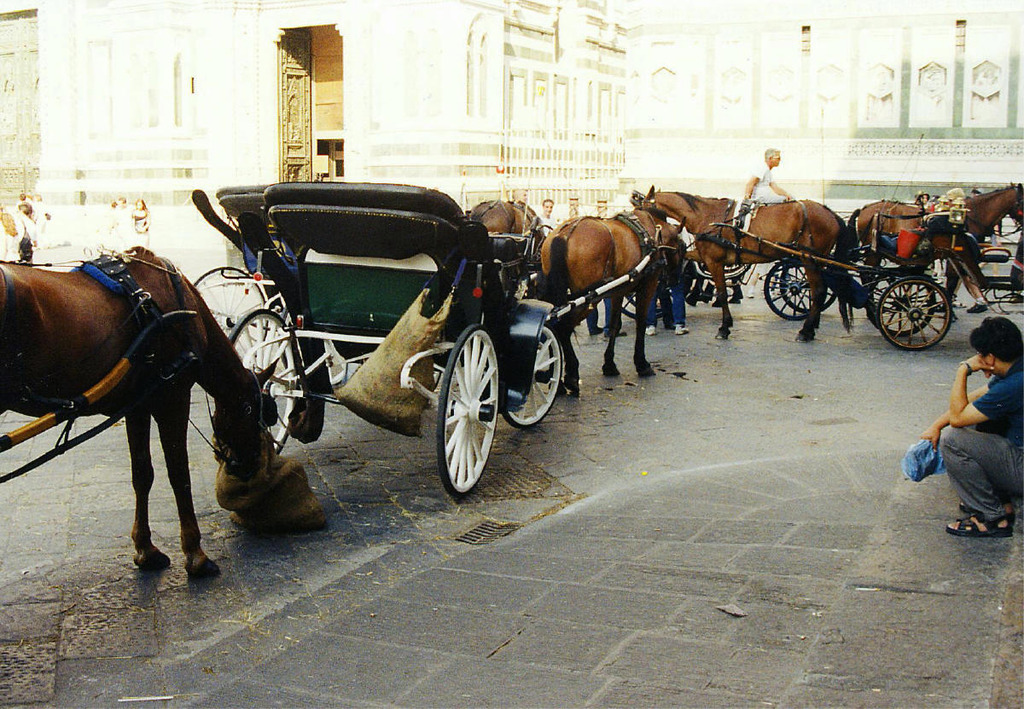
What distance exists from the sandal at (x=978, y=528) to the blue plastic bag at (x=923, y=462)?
10.1 inches

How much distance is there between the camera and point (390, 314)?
19.5 ft

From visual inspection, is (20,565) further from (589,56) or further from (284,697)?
(589,56)

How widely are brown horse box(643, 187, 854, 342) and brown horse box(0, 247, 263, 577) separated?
7.35 metres

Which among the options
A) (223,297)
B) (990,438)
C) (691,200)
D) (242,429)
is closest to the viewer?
(990,438)

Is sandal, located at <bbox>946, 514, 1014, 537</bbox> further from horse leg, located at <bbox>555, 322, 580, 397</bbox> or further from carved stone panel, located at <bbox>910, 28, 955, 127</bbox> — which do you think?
carved stone panel, located at <bbox>910, 28, 955, 127</bbox>

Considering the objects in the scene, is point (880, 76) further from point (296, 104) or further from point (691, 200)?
point (296, 104)

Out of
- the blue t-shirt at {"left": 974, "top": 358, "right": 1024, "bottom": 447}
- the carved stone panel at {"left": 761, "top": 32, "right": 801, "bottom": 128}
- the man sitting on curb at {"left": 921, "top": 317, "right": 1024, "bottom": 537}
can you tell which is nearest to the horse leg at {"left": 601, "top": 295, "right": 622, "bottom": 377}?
the man sitting on curb at {"left": 921, "top": 317, "right": 1024, "bottom": 537}

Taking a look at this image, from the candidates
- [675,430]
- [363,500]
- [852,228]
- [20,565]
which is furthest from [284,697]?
[852,228]

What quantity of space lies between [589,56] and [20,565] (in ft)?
68.7

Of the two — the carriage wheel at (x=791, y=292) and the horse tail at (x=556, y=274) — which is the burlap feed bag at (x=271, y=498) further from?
the carriage wheel at (x=791, y=292)

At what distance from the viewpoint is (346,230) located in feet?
18.2

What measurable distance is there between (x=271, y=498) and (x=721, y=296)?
7359mm

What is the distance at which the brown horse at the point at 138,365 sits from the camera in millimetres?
3680

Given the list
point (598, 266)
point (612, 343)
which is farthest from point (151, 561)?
point (612, 343)
